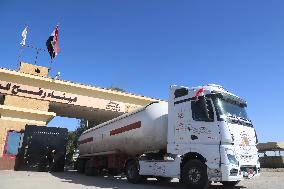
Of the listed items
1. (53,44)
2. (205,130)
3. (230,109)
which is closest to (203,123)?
(205,130)

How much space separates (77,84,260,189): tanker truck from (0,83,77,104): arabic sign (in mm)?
12071

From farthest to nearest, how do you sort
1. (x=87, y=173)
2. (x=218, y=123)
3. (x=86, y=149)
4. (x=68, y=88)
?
(x=68, y=88) → (x=86, y=149) → (x=87, y=173) → (x=218, y=123)

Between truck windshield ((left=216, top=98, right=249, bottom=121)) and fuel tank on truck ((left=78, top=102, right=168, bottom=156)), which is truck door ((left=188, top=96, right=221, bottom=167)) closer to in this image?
truck windshield ((left=216, top=98, right=249, bottom=121))

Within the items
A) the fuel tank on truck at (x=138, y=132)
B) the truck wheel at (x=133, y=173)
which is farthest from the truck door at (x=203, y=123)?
the truck wheel at (x=133, y=173)

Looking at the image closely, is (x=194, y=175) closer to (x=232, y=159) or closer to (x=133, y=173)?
(x=232, y=159)

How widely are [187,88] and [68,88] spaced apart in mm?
15928

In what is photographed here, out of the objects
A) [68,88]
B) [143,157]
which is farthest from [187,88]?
[68,88]

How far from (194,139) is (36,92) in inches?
660

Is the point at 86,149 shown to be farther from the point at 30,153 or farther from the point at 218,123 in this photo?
the point at 218,123

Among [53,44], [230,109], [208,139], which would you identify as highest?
[53,44]

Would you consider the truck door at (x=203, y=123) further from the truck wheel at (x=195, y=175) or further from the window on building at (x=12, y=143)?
the window on building at (x=12, y=143)

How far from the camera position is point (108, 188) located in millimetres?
10828

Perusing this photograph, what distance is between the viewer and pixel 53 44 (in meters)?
29.0

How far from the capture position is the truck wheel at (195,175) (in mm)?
9471
